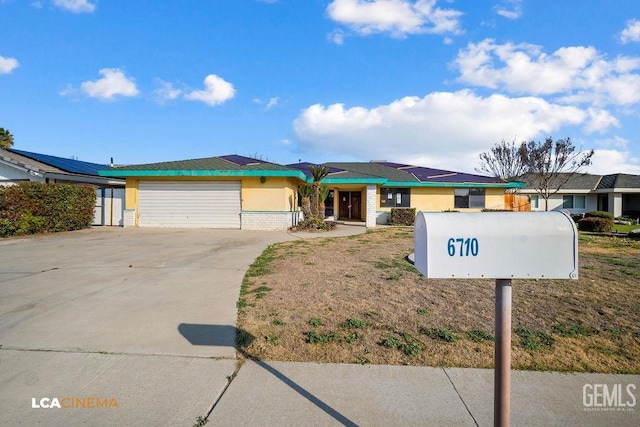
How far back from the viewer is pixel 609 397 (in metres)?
2.84

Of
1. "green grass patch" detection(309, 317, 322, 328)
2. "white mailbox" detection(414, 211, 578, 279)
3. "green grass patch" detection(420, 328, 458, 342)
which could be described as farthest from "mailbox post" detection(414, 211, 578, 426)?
"green grass patch" detection(309, 317, 322, 328)

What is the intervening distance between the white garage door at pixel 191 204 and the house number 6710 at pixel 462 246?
15.6m

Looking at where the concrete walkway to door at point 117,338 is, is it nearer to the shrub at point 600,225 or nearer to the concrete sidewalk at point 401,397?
the concrete sidewalk at point 401,397

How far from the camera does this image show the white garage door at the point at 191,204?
55.4 feet

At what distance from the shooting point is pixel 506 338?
1982mm

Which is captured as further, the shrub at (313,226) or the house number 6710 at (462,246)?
the shrub at (313,226)

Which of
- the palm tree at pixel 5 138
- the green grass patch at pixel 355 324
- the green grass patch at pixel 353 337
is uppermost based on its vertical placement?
the palm tree at pixel 5 138

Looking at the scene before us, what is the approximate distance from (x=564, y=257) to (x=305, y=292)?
4190 millimetres

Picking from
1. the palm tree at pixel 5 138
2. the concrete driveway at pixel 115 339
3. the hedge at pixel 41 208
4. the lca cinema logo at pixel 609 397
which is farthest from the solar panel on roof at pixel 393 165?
the palm tree at pixel 5 138

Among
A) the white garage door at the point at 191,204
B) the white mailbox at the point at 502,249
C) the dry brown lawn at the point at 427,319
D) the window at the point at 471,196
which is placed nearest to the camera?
the white mailbox at the point at 502,249

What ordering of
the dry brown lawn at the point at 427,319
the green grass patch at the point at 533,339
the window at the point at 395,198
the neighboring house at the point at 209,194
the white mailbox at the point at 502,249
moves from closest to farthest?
the white mailbox at the point at 502,249, the dry brown lawn at the point at 427,319, the green grass patch at the point at 533,339, the neighboring house at the point at 209,194, the window at the point at 395,198

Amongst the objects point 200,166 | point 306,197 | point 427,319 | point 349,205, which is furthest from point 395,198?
point 427,319

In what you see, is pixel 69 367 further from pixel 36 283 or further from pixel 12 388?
pixel 36 283

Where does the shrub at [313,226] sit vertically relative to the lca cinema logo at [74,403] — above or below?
above
